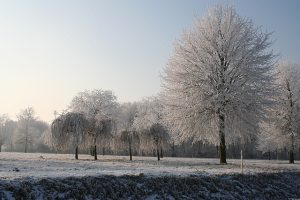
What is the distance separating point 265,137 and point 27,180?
43355mm

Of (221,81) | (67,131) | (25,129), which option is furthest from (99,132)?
(25,129)

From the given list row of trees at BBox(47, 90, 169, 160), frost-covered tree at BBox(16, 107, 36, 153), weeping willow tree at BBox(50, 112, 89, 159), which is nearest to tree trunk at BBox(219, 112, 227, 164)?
row of trees at BBox(47, 90, 169, 160)

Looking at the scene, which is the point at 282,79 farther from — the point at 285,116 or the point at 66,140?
the point at 66,140

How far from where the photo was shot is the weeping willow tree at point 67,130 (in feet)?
146

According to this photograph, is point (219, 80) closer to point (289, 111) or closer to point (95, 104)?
point (289, 111)

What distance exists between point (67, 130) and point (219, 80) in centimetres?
2061

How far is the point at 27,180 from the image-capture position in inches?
527

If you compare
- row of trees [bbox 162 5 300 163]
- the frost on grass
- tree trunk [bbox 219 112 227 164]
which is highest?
row of trees [bbox 162 5 300 163]

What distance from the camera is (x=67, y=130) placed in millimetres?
45000

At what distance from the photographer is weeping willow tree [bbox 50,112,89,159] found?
44.5m

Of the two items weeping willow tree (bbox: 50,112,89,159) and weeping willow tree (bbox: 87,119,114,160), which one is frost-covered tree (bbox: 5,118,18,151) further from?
weeping willow tree (bbox: 50,112,89,159)

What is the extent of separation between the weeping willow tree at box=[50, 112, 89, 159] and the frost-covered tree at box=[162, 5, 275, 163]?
15.1 metres

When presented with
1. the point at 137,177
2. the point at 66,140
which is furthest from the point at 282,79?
the point at 137,177

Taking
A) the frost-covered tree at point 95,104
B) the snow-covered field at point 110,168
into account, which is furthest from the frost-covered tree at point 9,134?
the snow-covered field at point 110,168
